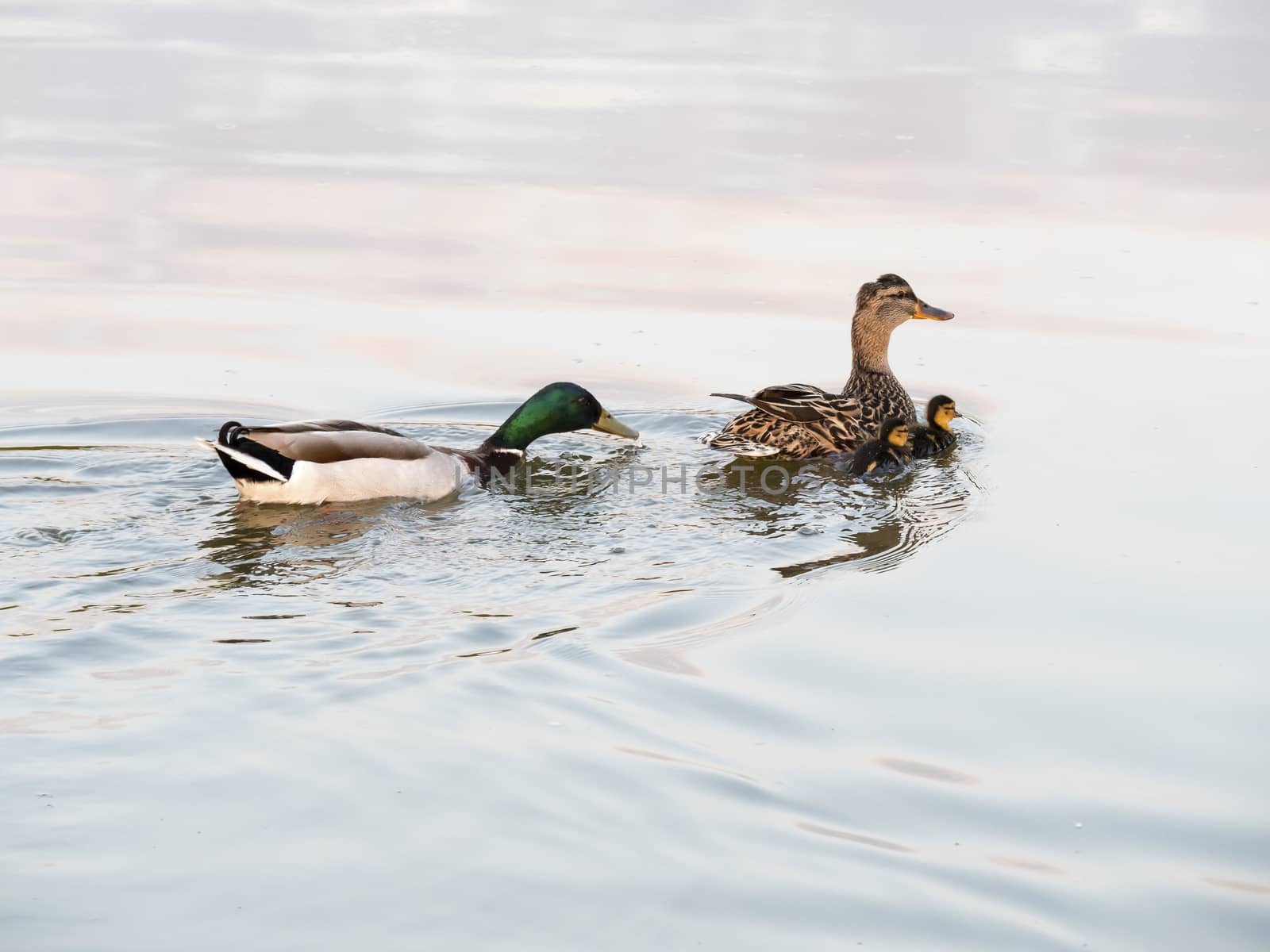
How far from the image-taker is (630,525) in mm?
7688

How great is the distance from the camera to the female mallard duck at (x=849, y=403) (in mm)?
8930


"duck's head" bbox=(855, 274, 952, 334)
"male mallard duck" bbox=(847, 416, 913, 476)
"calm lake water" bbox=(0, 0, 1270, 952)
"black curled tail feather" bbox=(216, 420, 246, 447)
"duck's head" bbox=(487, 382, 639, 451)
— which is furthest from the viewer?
"duck's head" bbox=(855, 274, 952, 334)

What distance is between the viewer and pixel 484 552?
7.27 meters

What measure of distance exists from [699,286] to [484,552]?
Answer: 4638mm

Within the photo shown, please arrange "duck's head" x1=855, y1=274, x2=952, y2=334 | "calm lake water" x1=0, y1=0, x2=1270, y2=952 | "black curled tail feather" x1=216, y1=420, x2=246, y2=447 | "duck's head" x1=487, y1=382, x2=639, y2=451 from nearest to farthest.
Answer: "calm lake water" x1=0, y1=0, x2=1270, y2=952 → "black curled tail feather" x1=216, y1=420, x2=246, y2=447 → "duck's head" x1=487, y1=382, x2=639, y2=451 → "duck's head" x1=855, y1=274, x2=952, y2=334

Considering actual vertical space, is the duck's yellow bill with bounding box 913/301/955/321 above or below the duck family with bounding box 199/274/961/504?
above

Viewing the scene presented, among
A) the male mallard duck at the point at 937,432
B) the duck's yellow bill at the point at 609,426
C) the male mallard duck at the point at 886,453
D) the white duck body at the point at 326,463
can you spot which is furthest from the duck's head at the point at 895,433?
the white duck body at the point at 326,463

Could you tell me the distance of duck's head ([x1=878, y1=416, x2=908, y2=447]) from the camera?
8.91 meters

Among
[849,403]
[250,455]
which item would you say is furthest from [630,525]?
[849,403]

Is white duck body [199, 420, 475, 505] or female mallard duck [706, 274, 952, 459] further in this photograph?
female mallard duck [706, 274, 952, 459]

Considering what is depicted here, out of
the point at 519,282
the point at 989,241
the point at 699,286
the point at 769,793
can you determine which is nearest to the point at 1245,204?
the point at 989,241

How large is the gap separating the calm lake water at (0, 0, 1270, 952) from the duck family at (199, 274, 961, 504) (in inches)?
7.0

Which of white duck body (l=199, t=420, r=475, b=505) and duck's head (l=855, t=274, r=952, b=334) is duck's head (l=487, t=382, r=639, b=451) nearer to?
white duck body (l=199, t=420, r=475, b=505)

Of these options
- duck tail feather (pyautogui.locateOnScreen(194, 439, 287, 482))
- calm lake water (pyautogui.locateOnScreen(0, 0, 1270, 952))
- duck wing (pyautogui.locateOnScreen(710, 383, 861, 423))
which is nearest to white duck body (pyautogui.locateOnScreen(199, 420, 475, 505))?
duck tail feather (pyautogui.locateOnScreen(194, 439, 287, 482))
